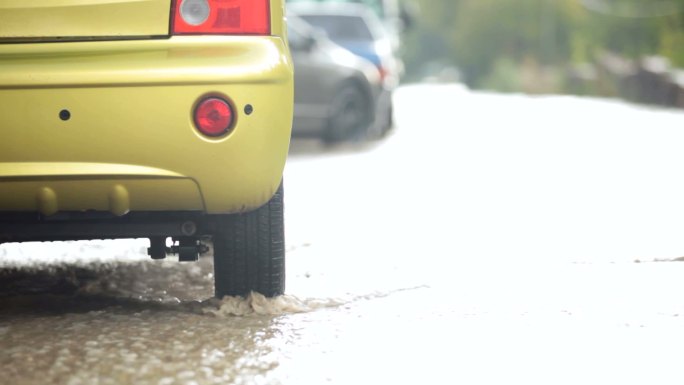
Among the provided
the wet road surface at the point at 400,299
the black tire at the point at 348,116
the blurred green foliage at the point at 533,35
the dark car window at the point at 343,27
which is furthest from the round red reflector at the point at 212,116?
the blurred green foliage at the point at 533,35

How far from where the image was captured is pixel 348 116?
1570cm

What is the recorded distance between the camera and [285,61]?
4.75 metres

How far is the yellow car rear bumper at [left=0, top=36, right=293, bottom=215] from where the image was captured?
452 centimetres

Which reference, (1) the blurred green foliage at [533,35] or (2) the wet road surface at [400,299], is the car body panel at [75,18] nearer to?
(2) the wet road surface at [400,299]

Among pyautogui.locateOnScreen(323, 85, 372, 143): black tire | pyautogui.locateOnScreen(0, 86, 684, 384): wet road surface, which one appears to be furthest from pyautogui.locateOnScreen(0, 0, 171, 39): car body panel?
pyautogui.locateOnScreen(323, 85, 372, 143): black tire

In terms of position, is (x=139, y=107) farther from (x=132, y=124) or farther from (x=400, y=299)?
(x=400, y=299)

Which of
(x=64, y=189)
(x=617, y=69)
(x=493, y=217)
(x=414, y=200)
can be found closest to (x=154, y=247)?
(x=64, y=189)

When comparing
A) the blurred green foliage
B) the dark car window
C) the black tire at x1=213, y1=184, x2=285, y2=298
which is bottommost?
the blurred green foliage

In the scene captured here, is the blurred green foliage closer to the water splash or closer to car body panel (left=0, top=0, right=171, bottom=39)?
the water splash

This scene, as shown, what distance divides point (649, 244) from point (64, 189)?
3482 mm

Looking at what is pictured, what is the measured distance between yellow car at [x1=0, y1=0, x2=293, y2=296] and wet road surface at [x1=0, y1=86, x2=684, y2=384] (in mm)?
488

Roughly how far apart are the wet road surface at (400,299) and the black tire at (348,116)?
465 cm

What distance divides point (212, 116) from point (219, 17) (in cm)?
38

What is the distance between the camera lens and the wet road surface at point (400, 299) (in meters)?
4.33
